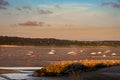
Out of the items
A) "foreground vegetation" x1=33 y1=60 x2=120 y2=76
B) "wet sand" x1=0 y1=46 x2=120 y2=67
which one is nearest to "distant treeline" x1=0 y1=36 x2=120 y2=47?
"wet sand" x1=0 y1=46 x2=120 y2=67

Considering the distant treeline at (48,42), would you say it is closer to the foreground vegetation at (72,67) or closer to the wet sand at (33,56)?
the wet sand at (33,56)

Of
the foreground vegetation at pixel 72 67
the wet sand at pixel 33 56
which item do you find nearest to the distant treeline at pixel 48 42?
the wet sand at pixel 33 56

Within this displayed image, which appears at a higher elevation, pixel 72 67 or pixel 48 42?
pixel 48 42

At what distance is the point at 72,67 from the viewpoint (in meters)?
5.90

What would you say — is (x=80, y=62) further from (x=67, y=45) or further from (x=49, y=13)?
(x=49, y=13)

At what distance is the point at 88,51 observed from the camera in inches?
246

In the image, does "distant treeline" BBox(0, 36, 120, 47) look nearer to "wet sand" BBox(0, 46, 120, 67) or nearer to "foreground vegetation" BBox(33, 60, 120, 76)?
"wet sand" BBox(0, 46, 120, 67)

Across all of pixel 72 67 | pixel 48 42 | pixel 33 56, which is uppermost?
pixel 48 42

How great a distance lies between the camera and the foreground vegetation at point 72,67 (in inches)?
227

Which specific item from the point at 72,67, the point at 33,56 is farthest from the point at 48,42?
the point at 72,67

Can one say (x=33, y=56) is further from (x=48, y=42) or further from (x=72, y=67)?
(x=72, y=67)

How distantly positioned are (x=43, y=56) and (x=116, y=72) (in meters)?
1.11

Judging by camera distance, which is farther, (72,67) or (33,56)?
(33,56)

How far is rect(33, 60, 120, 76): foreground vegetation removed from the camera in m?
5.77
